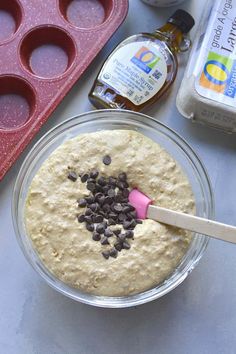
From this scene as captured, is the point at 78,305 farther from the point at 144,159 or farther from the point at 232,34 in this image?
the point at 232,34

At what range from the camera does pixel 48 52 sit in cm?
130

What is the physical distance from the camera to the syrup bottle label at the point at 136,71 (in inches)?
47.5

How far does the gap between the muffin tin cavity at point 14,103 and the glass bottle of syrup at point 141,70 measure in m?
0.14

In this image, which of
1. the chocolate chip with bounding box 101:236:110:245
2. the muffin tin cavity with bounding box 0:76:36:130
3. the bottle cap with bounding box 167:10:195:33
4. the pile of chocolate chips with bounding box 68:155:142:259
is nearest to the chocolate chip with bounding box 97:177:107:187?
the pile of chocolate chips with bounding box 68:155:142:259

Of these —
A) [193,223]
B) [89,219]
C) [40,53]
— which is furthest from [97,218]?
[40,53]

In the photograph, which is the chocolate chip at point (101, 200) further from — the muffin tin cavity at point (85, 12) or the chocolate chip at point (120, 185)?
the muffin tin cavity at point (85, 12)

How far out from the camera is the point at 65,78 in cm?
122

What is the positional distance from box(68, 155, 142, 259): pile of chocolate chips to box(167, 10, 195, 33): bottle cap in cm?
32

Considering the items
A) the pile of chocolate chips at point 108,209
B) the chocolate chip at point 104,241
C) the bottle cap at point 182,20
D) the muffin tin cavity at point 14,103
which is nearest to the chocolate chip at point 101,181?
the pile of chocolate chips at point 108,209

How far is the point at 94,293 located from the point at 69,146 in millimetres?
277

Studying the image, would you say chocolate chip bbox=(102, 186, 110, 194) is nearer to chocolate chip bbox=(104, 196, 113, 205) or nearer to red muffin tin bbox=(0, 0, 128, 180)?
chocolate chip bbox=(104, 196, 113, 205)

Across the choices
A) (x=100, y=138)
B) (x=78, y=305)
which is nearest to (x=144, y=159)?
(x=100, y=138)

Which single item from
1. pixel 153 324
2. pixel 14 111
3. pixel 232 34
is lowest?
pixel 153 324

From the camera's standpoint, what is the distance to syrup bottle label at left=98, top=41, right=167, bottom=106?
121 cm
